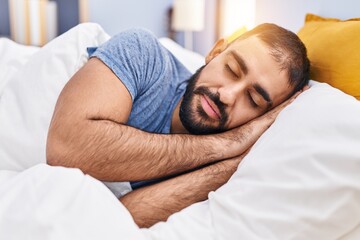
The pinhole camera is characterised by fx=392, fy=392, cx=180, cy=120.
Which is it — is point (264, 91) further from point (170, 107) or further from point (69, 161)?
point (69, 161)

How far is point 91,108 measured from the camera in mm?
810

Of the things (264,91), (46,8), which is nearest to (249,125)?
(264,91)

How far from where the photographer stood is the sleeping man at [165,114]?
2.60ft

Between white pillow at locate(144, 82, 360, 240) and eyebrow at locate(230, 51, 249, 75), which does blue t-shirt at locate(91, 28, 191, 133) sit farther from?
white pillow at locate(144, 82, 360, 240)

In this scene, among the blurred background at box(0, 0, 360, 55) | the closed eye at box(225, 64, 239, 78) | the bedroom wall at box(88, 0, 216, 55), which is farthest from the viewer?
the bedroom wall at box(88, 0, 216, 55)

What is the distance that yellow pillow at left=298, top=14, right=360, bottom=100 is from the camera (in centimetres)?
88

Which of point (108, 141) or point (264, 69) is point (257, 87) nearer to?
point (264, 69)

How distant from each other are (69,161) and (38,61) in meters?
0.42

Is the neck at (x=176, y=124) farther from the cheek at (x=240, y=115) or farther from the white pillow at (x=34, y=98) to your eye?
the white pillow at (x=34, y=98)

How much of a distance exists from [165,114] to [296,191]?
0.52 metres

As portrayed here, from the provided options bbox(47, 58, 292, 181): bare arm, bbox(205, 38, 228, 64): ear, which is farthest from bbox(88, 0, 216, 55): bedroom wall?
bbox(47, 58, 292, 181): bare arm

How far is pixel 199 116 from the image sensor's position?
962 millimetres

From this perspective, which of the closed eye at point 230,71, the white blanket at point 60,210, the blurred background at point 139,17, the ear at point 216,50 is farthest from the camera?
the blurred background at point 139,17

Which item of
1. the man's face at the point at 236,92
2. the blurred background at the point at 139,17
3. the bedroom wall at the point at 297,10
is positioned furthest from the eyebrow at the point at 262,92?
the blurred background at the point at 139,17
